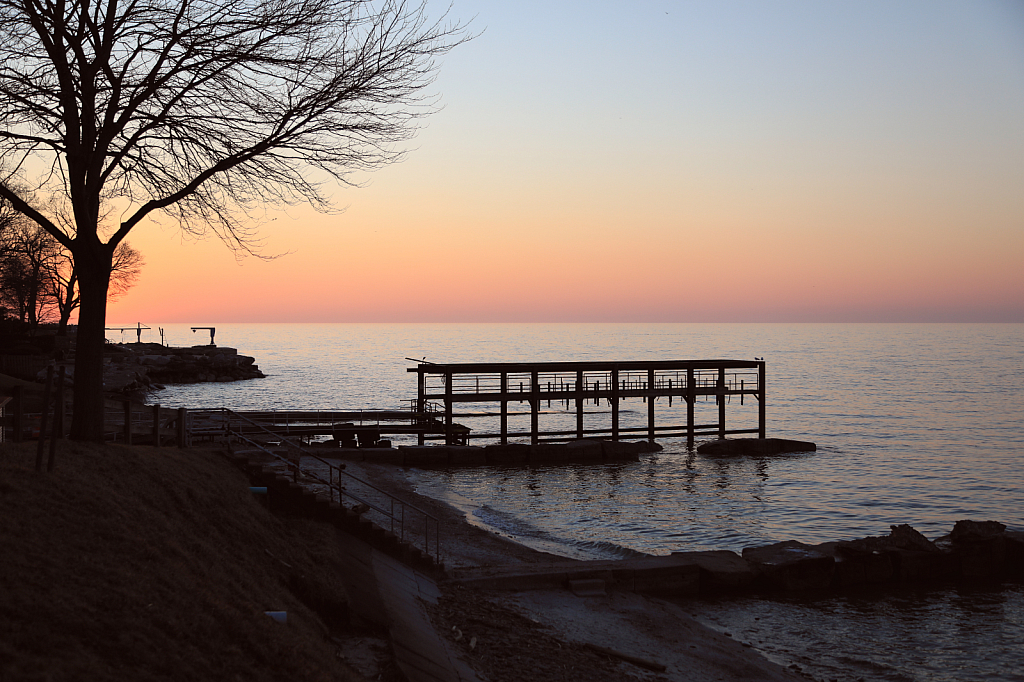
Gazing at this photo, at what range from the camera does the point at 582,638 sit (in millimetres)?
14281

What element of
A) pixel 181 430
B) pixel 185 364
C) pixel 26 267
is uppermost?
pixel 26 267

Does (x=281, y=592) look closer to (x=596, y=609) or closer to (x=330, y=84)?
(x=596, y=609)

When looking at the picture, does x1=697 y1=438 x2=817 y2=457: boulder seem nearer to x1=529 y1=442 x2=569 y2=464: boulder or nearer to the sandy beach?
x1=529 y1=442 x2=569 y2=464: boulder

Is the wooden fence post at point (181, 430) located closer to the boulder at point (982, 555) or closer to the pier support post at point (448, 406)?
the boulder at point (982, 555)

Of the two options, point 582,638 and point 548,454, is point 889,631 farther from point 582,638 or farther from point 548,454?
point 548,454

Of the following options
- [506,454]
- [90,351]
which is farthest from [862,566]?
[506,454]

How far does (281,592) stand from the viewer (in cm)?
1098

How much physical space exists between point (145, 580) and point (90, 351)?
7567 millimetres

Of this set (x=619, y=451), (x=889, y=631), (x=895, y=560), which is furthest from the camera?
(x=619, y=451)

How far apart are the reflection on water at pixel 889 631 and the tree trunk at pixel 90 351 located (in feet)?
43.7

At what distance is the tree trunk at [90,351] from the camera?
13914 mm

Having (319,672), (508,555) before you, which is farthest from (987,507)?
(319,672)

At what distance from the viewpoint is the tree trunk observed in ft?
45.6

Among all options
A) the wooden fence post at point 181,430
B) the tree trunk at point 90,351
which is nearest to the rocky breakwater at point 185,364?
the wooden fence post at point 181,430
